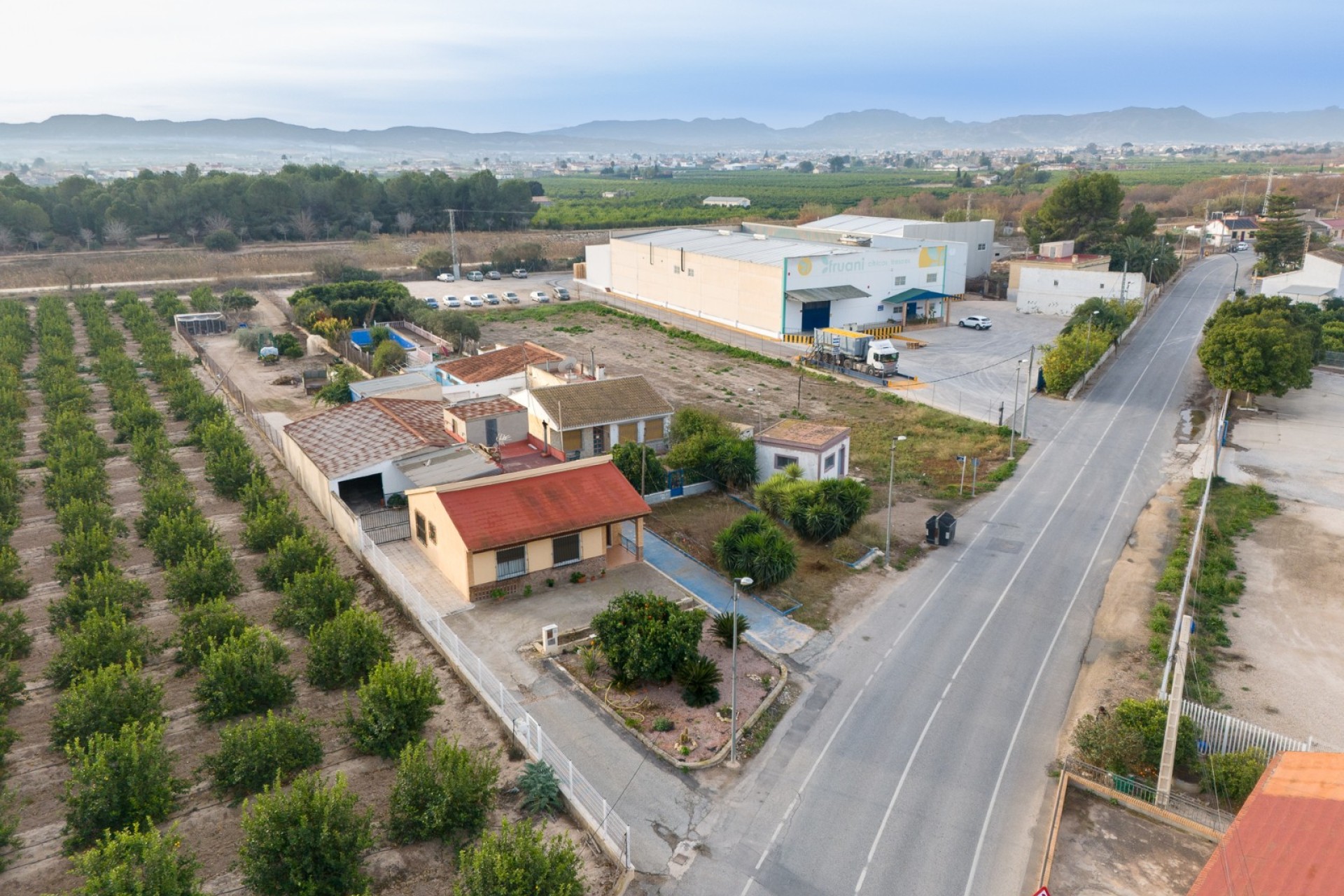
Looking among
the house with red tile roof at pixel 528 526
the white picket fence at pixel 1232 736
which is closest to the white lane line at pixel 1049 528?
the white picket fence at pixel 1232 736

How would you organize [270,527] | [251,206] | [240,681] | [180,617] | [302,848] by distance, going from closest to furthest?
[302,848] → [240,681] → [180,617] → [270,527] → [251,206]

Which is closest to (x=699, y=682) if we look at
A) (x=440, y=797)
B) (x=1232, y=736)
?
(x=440, y=797)

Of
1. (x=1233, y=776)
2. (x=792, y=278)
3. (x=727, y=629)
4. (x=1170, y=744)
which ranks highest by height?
(x=792, y=278)

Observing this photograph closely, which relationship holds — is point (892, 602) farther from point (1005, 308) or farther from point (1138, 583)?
point (1005, 308)

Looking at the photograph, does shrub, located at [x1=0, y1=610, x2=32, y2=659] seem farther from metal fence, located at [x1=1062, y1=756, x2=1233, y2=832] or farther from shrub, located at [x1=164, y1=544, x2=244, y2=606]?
metal fence, located at [x1=1062, y1=756, x2=1233, y2=832]

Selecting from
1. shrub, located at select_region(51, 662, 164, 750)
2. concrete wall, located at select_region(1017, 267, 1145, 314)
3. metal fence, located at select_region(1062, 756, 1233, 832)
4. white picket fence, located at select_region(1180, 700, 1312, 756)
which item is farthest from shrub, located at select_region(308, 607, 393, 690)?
concrete wall, located at select_region(1017, 267, 1145, 314)

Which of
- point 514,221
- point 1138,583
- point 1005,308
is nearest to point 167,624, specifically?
point 1138,583

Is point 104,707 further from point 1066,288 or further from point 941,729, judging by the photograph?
point 1066,288

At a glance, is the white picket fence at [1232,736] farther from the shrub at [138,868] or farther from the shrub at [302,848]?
the shrub at [138,868]
